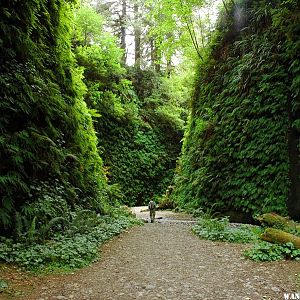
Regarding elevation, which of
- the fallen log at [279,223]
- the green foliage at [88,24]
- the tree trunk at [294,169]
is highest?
the green foliage at [88,24]

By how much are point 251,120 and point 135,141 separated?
10264mm

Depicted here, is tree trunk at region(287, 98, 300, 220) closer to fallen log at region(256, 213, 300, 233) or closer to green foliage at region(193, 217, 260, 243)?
fallen log at region(256, 213, 300, 233)

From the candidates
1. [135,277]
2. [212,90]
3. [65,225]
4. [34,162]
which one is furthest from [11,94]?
[212,90]

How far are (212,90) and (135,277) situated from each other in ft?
35.8

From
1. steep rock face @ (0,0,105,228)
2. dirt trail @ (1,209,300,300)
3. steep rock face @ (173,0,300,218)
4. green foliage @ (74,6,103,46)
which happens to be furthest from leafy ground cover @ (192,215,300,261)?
green foliage @ (74,6,103,46)

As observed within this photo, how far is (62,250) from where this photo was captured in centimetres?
498

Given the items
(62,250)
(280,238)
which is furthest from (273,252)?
(62,250)

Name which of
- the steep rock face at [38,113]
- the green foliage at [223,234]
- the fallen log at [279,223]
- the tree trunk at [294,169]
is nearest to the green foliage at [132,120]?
the steep rock face at [38,113]

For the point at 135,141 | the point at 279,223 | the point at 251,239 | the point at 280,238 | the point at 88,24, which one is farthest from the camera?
the point at 135,141

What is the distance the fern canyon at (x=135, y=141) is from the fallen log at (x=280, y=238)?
0.05ft

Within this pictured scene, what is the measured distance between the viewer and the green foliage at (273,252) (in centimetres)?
516

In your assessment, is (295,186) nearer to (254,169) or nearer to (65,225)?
(254,169)

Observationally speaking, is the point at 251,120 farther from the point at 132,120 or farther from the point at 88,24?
the point at 88,24

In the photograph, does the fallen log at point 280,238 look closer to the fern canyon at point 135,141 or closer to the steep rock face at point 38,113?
the fern canyon at point 135,141
